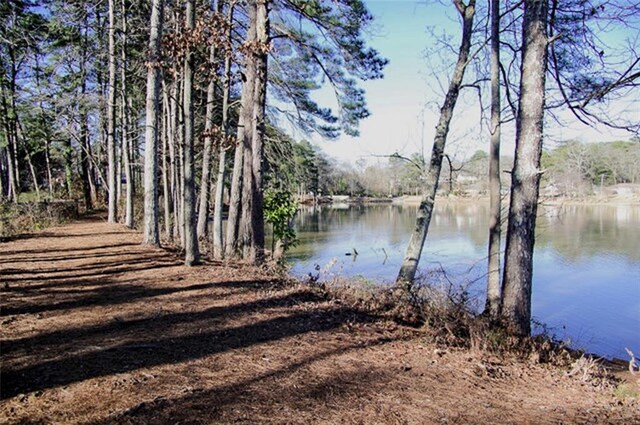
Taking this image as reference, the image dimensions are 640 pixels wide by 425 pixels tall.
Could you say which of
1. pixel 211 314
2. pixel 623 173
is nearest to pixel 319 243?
pixel 211 314

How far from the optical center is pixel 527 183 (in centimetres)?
523

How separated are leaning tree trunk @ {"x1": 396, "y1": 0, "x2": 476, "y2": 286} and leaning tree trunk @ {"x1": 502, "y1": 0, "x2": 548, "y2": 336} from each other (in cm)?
214

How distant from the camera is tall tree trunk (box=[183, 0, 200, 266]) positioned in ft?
21.1

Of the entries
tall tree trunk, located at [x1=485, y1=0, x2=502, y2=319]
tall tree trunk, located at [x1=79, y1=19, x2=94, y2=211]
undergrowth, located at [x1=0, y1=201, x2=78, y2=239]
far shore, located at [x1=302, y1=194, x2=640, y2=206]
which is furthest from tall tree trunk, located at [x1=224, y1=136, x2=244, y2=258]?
far shore, located at [x1=302, y1=194, x2=640, y2=206]

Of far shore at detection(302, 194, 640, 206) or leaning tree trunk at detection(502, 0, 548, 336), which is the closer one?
A: leaning tree trunk at detection(502, 0, 548, 336)

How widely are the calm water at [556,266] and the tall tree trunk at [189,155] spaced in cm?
212

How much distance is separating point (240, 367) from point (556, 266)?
606 inches

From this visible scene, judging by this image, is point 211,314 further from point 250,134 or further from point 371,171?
point 371,171

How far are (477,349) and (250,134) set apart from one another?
5964 mm

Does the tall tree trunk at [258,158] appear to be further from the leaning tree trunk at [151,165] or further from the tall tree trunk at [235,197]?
the leaning tree trunk at [151,165]

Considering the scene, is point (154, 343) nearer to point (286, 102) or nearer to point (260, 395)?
point (260, 395)

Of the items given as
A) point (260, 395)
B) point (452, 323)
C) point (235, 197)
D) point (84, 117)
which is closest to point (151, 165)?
point (235, 197)

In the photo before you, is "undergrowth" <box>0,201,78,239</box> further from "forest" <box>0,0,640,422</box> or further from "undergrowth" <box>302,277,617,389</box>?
"undergrowth" <box>302,277,617,389</box>

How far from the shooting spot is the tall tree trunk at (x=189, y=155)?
6.43 metres
